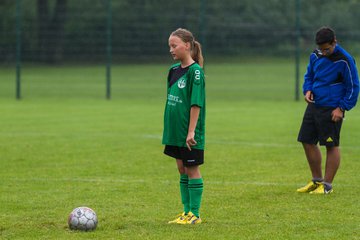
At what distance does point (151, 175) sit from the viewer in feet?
36.3

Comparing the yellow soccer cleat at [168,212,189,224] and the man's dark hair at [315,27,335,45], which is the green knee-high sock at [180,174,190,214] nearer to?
the yellow soccer cleat at [168,212,189,224]

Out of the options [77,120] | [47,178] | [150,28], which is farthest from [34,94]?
[47,178]

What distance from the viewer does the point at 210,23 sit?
2812cm

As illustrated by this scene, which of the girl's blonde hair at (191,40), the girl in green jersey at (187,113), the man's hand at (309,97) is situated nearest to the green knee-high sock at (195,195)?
the girl in green jersey at (187,113)

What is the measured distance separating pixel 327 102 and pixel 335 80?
267 millimetres

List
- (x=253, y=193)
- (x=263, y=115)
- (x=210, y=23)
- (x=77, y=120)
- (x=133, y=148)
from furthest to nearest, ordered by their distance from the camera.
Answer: (x=210, y=23) → (x=263, y=115) → (x=77, y=120) → (x=133, y=148) → (x=253, y=193)

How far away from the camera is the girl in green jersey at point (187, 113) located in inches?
304

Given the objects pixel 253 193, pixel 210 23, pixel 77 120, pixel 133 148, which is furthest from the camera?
pixel 210 23

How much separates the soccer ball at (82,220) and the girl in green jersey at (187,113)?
824 millimetres

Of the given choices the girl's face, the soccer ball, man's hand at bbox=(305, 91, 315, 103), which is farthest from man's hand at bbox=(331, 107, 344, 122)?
the soccer ball

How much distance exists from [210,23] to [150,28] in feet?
7.06

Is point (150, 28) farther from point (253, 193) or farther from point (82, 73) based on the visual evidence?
point (253, 193)

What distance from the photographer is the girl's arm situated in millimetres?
7648

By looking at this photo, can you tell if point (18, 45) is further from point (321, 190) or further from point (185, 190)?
point (185, 190)
